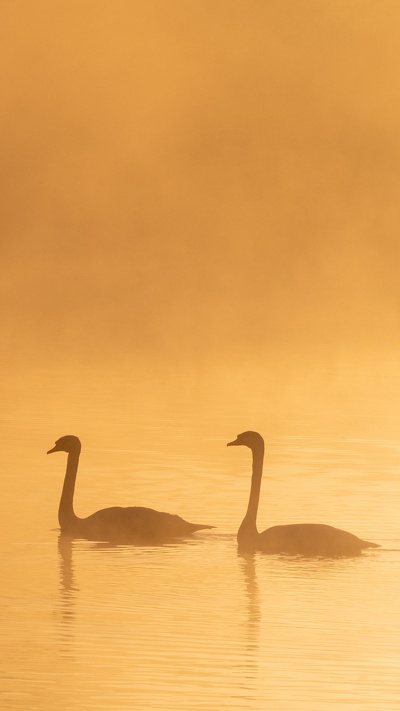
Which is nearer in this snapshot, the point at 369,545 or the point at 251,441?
the point at 369,545

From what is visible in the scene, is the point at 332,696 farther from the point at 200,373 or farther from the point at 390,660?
the point at 200,373

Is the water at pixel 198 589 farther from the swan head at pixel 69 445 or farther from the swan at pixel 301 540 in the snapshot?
the swan head at pixel 69 445

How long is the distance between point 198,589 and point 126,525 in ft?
10.3

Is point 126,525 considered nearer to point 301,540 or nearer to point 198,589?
point 301,540

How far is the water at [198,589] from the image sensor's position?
13.5m

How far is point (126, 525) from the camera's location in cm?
2025

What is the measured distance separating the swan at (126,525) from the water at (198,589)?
0.68ft

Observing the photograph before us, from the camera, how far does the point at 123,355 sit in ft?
321

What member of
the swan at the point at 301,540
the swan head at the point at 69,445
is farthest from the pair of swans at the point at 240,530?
the swan head at the point at 69,445

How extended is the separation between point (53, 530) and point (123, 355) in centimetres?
7692

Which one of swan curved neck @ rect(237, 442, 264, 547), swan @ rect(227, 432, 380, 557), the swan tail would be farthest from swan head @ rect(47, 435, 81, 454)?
the swan tail

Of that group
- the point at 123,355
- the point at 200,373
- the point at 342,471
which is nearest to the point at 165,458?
the point at 342,471

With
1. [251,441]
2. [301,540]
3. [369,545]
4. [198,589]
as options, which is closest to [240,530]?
[301,540]

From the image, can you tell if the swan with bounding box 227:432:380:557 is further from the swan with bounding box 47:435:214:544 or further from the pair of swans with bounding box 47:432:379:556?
the swan with bounding box 47:435:214:544
